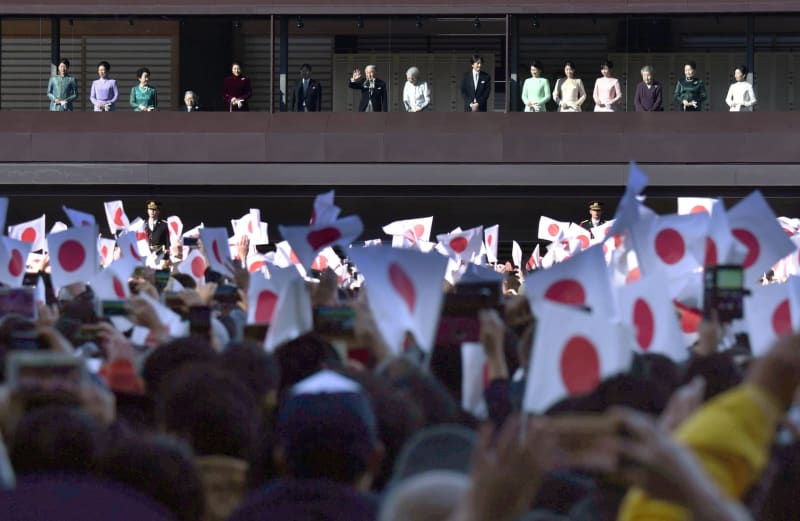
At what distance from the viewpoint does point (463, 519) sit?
3062mm

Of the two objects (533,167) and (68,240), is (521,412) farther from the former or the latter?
(533,167)

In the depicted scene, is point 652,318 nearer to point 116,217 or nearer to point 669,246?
point 669,246

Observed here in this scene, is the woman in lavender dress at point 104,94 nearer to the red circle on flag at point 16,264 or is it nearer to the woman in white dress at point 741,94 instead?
the woman in white dress at point 741,94

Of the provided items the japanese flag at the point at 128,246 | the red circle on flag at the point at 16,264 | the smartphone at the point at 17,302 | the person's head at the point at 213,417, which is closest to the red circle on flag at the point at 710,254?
the smartphone at the point at 17,302

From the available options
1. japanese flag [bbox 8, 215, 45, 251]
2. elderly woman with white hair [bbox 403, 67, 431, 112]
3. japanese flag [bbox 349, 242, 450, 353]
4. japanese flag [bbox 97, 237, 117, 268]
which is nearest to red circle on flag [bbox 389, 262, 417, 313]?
japanese flag [bbox 349, 242, 450, 353]

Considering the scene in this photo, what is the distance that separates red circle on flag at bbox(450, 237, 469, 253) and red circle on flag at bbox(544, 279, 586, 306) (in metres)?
9.45

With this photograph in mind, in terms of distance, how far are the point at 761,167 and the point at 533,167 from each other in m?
3.74

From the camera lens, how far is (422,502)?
11.1 feet

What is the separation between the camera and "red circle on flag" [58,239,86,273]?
1101cm

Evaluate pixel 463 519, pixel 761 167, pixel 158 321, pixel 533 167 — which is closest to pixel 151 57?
pixel 533 167

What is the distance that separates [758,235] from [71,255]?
14.6ft

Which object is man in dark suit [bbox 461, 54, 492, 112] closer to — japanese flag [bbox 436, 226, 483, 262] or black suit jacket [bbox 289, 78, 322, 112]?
black suit jacket [bbox 289, 78, 322, 112]

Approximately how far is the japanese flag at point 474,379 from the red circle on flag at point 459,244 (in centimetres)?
1029

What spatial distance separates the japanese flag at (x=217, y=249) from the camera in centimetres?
1205
